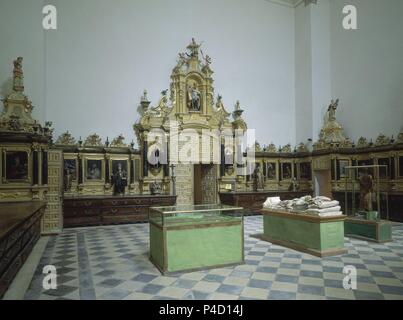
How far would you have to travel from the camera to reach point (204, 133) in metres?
13.0

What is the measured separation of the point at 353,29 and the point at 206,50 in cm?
683

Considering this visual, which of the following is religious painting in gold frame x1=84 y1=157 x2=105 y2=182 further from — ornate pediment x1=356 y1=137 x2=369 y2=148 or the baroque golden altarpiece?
ornate pediment x1=356 y1=137 x2=369 y2=148

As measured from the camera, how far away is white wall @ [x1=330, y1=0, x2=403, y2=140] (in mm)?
11906

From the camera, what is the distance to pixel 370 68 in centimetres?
1295

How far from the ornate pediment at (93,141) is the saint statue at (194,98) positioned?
158 inches

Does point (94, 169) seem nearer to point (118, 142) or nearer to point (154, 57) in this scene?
point (118, 142)

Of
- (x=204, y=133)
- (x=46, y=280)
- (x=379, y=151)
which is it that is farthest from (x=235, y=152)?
(x=46, y=280)

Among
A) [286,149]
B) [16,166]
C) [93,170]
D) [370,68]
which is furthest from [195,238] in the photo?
[370,68]

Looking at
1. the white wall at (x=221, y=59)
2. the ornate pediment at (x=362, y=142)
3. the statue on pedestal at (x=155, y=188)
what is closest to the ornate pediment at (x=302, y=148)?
the white wall at (x=221, y=59)

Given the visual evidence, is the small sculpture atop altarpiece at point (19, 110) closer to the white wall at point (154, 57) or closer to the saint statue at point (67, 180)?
the white wall at point (154, 57)

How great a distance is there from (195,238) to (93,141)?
743cm

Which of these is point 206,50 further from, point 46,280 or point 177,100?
point 46,280

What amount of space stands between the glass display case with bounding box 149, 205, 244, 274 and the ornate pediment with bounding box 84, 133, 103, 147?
653 centimetres

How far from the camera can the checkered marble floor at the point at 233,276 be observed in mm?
4090
